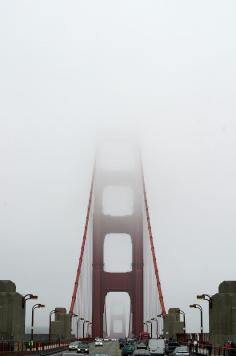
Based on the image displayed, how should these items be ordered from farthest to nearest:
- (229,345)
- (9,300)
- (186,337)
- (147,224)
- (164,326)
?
(147,224)
(164,326)
(186,337)
(9,300)
(229,345)

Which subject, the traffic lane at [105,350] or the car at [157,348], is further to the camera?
the traffic lane at [105,350]

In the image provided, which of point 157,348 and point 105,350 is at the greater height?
point 157,348

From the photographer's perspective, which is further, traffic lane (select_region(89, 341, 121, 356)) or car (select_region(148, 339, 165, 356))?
traffic lane (select_region(89, 341, 121, 356))

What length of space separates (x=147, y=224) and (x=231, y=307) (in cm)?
Result: 4847

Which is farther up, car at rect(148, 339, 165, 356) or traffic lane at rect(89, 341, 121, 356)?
car at rect(148, 339, 165, 356)

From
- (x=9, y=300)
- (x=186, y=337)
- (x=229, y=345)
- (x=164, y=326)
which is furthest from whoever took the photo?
(x=164, y=326)

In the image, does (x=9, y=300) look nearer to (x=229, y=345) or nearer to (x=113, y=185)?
(x=229, y=345)

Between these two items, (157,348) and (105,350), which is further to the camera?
(105,350)

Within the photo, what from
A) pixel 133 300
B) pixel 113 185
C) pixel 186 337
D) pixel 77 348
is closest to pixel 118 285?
pixel 133 300

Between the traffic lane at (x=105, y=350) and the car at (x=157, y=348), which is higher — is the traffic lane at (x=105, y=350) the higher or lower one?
the lower one

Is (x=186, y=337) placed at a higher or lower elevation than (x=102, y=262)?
lower

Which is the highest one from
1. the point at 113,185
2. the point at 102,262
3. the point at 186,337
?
the point at 113,185

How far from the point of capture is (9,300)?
51.6 m

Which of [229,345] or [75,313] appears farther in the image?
[75,313]
